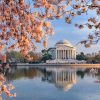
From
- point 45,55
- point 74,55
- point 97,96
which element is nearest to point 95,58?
point 74,55

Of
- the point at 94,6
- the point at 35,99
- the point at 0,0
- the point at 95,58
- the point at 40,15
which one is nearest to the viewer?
the point at 0,0

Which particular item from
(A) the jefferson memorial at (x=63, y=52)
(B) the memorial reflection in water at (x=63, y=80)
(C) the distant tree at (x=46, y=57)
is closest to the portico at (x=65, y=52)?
(A) the jefferson memorial at (x=63, y=52)

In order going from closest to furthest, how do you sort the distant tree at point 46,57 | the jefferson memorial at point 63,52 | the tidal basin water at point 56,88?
the tidal basin water at point 56,88, the distant tree at point 46,57, the jefferson memorial at point 63,52

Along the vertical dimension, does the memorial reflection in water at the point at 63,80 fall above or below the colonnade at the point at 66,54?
below

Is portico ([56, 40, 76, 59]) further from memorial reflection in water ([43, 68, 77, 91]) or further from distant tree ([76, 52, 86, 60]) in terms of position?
memorial reflection in water ([43, 68, 77, 91])

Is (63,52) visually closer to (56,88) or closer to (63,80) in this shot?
(63,80)

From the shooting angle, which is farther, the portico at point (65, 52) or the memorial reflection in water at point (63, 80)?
the portico at point (65, 52)

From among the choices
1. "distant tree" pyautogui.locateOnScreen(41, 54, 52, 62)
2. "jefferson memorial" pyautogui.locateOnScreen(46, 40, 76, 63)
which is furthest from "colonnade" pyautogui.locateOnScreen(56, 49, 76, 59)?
"distant tree" pyautogui.locateOnScreen(41, 54, 52, 62)

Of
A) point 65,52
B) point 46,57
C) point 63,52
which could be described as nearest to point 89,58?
point 65,52

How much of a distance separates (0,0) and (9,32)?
36 cm

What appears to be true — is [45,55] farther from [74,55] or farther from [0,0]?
[0,0]

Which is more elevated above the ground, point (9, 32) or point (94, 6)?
point (94, 6)

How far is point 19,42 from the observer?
13.2 ft

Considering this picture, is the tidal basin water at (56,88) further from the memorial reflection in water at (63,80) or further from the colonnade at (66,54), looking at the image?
the colonnade at (66,54)
